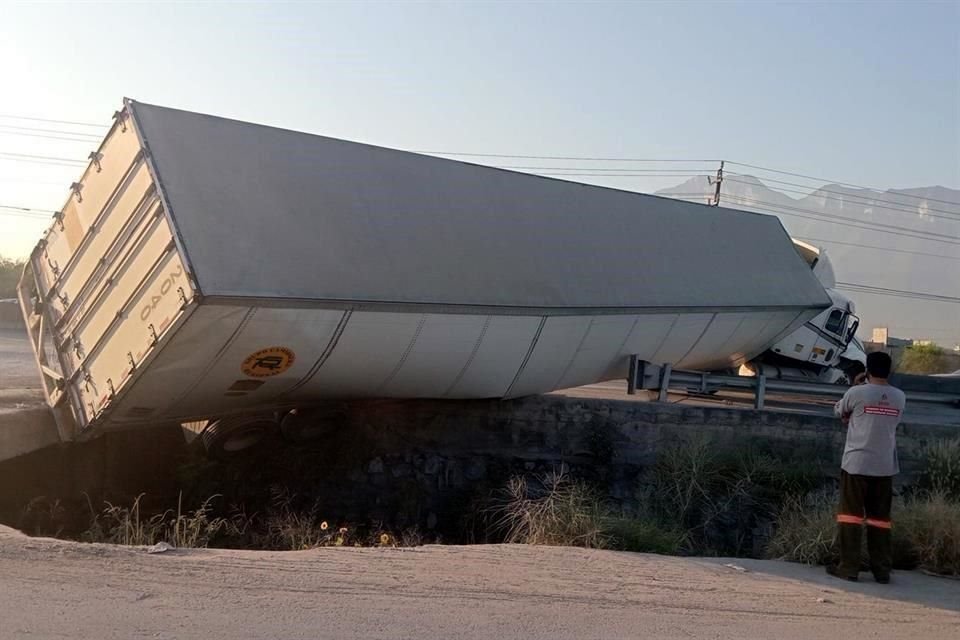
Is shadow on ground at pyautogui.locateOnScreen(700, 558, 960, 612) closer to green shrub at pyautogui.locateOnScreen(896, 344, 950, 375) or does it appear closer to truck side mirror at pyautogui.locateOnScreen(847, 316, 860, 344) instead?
truck side mirror at pyautogui.locateOnScreen(847, 316, 860, 344)

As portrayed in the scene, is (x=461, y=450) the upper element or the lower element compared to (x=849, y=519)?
upper

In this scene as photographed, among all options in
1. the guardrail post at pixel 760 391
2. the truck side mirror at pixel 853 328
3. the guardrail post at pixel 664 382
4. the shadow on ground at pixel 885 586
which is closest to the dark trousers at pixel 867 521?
the shadow on ground at pixel 885 586

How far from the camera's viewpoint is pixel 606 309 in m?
12.2

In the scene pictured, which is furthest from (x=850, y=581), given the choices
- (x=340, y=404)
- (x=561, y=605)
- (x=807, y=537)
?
(x=340, y=404)

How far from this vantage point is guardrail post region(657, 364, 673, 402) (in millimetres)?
13852

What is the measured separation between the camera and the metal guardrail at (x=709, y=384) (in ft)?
45.2

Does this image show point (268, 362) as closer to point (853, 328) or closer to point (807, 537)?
point (807, 537)

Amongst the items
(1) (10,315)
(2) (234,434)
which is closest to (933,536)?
(2) (234,434)

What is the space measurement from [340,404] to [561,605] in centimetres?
659

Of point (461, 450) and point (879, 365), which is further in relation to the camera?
point (461, 450)

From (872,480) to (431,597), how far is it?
3802 millimetres

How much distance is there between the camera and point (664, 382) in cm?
1391

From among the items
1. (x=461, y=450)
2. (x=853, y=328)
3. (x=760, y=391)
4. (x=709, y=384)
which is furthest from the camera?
(x=853, y=328)

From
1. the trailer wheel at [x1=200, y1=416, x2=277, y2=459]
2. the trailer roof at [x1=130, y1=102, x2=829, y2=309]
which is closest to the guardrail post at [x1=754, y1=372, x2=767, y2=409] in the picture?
the trailer roof at [x1=130, y1=102, x2=829, y2=309]
